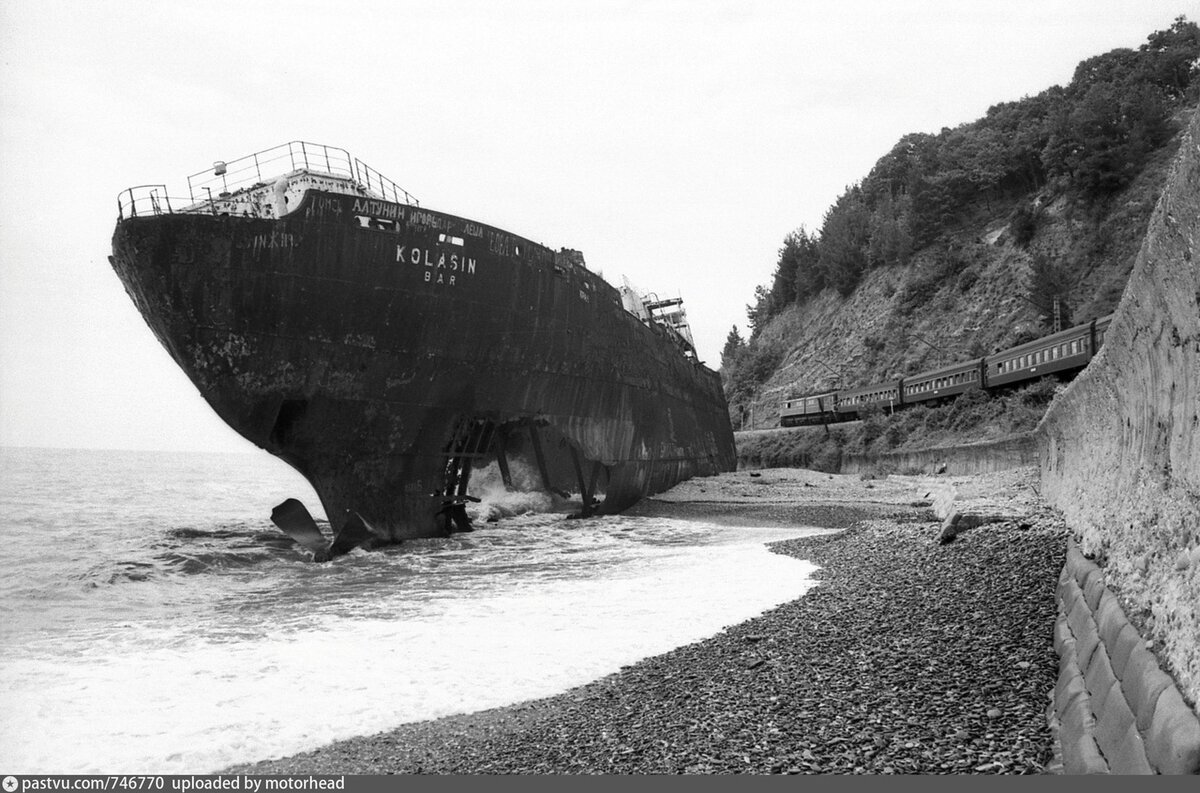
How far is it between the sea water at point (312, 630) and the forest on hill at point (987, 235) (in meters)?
31.5

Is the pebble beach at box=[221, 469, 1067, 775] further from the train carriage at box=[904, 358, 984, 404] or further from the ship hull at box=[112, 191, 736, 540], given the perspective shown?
the train carriage at box=[904, 358, 984, 404]

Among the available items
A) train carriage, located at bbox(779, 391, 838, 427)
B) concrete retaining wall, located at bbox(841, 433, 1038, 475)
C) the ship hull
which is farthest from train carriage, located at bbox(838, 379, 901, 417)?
the ship hull

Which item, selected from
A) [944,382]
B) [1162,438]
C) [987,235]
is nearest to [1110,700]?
[1162,438]

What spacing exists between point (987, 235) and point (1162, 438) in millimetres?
52851

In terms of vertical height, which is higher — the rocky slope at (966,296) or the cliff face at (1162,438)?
the rocky slope at (966,296)

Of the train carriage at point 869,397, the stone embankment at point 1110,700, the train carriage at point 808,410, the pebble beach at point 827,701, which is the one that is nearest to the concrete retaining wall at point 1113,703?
the stone embankment at point 1110,700

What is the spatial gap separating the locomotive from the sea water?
46.9ft

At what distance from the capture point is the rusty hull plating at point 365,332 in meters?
13.0

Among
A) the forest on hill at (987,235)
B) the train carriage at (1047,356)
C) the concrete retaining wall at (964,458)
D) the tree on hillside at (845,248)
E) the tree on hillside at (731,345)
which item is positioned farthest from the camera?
the tree on hillside at (731,345)

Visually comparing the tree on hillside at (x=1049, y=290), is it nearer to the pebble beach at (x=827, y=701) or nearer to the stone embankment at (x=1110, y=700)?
the pebble beach at (x=827, y=701)

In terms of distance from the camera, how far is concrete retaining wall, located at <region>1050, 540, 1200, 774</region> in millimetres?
2441

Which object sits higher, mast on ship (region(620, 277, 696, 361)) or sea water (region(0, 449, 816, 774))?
mast on ship (region(620, 277, 696, 361))

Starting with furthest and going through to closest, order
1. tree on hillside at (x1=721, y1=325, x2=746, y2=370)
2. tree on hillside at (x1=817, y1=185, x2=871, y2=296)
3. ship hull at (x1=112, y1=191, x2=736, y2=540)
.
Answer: tree on hillside at (x1=721, y1=325, x2=746, y2=370) < tree on hillside at (x1=817, y1=185, x2=871, y2=296) < ship hull at (x1=112, y1=191, x2=736, y2=540)

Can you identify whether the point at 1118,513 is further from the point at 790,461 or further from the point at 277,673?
the point at 790,461
